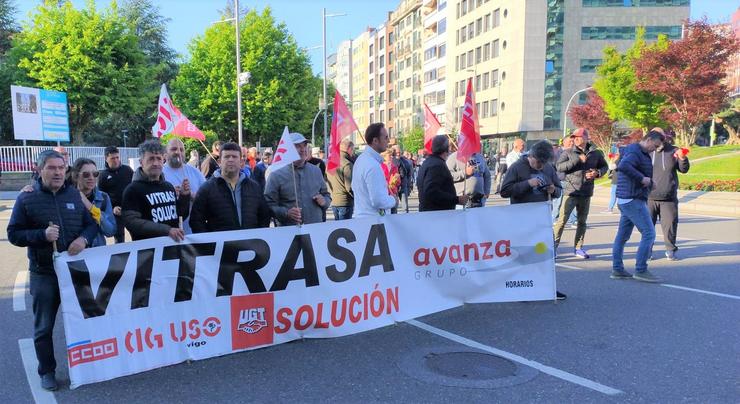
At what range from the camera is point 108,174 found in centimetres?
752

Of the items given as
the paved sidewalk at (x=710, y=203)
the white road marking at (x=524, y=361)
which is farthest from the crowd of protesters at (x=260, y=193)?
the paved sidewalk at (x=710, y=203)

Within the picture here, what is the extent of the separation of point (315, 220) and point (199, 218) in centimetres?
165

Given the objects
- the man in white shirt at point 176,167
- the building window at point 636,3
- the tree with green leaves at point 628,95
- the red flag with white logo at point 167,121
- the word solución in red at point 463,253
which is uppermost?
the building window at point 636,3

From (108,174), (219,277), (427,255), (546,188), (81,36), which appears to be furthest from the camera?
(81,36)

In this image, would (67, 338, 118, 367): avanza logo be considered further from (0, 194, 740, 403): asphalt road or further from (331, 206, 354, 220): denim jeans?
(331, 206, 354, 220): denim jeans

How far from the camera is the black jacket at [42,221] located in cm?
389

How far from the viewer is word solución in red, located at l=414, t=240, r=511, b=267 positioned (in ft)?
17.8

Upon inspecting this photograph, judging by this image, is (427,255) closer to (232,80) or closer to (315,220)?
(315,220)

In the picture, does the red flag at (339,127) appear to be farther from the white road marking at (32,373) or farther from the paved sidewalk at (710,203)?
the paved sidewalk at (710,203)

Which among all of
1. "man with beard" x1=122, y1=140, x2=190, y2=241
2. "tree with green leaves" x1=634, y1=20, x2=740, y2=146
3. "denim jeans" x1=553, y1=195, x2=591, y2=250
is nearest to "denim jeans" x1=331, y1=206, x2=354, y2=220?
"man with beard" x1=122, y1=140, x2=190, y2=241

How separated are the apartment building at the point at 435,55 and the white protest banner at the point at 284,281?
5976cm

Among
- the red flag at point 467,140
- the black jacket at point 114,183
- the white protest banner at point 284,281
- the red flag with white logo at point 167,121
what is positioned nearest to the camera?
the white protest banner at point 284,281

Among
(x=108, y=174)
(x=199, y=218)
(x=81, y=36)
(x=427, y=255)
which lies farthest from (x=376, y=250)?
(x=81, y=36)

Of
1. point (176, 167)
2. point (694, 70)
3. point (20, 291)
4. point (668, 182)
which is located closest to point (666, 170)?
point (668, 182)
